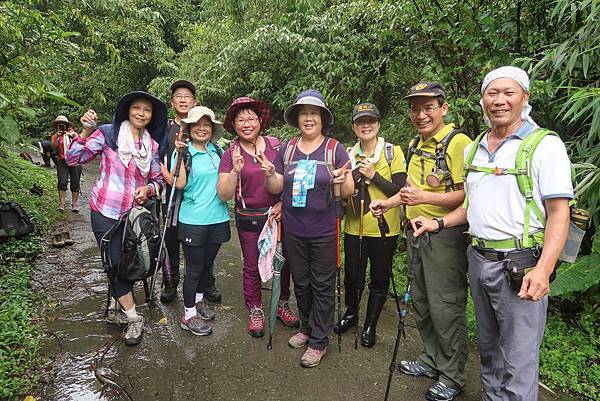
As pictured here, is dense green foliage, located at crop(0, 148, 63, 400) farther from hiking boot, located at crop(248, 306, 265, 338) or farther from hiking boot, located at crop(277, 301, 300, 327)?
hiking boot, located at crop(277, 301, 300, 327)

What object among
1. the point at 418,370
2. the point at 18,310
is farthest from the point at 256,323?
the point at 18,310

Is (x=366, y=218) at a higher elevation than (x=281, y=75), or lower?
lower

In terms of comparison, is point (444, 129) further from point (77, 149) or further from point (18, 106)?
point (18, 106)

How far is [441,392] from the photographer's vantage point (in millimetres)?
2922

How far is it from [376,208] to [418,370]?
1.32 metres

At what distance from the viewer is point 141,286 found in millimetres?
4891

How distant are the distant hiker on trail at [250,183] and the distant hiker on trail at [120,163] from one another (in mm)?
685

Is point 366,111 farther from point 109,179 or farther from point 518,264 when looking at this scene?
point 109,179

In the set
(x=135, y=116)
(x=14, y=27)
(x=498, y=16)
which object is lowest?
(x=135, y=116)

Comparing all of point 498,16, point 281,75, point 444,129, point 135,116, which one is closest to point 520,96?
point 444,129

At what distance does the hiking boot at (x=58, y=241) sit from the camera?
19.6 ft

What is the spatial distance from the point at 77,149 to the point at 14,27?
1.53 metres

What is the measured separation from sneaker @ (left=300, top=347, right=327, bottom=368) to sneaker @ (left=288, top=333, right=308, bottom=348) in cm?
21

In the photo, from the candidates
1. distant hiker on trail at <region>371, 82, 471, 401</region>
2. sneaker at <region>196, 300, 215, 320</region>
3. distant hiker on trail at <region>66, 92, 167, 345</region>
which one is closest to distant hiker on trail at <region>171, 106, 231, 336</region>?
sneaker at <region>196, 300, 215, 320</region>
